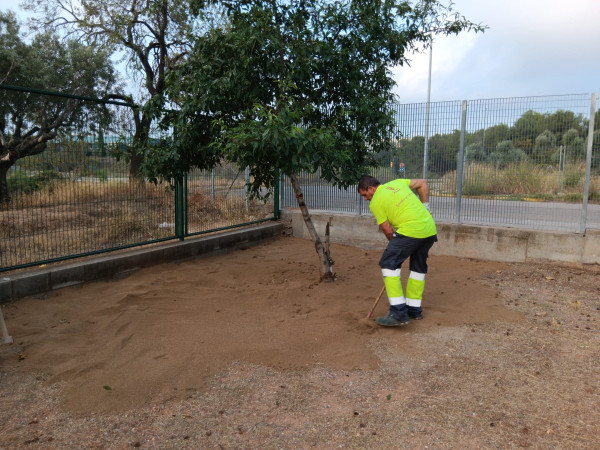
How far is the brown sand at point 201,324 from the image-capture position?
Result: 3.77 m

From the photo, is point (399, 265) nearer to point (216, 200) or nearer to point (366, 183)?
point (366, 183)

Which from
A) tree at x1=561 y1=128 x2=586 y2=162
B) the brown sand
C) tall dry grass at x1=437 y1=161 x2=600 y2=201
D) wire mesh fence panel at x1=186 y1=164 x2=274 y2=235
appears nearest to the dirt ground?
the brown sand

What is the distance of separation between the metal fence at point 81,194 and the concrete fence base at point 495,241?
3162mm

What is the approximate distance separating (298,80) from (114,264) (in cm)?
353

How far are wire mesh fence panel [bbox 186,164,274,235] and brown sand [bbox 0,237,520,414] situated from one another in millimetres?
1059

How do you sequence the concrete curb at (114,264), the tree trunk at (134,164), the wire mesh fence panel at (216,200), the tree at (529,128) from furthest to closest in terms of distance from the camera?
the wire mesh fence panel at (216,200), the tree at (529,128), the tree trunk at (134,164), the concrete curb at (114,264)

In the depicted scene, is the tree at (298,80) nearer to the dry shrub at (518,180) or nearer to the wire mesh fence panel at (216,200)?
the wire mesh fence panel at (216,200)

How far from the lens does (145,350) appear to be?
4227 millimetres

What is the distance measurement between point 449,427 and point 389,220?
238 cm

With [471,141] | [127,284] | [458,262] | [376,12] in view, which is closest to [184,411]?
[127,284]

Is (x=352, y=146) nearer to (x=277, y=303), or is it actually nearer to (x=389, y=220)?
(x=389, y=220)

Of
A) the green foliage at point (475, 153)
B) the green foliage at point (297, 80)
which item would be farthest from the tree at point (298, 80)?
the green foliage at point (475, 153)

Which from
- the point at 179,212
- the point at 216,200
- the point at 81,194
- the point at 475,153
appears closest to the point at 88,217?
the point at 81,194

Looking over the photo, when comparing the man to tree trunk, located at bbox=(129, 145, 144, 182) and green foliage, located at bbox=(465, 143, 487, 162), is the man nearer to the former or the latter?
tree trunk, located at bbox=(129, 145, 144, 182)
